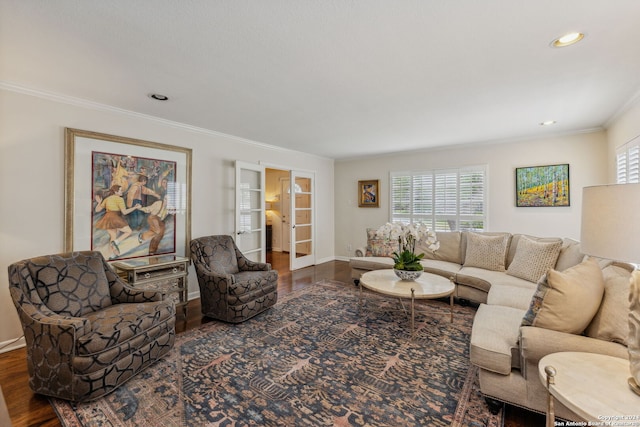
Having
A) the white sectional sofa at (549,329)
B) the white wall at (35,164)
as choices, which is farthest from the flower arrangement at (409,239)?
the white wall at (35,164)

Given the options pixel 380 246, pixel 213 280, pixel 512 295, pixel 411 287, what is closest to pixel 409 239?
pixel 411 287

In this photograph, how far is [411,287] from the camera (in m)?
2.96

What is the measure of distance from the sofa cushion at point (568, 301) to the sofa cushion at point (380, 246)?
2916 millimetres

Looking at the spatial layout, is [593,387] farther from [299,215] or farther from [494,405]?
[299,215]

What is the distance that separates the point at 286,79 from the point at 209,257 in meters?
2.31

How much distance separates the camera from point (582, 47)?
6.35 ft

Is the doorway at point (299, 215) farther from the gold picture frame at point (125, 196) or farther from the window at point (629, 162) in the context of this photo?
the window at point (629, 162)

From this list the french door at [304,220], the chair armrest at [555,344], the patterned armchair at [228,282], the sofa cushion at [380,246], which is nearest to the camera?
the chair armrest at [555,344]

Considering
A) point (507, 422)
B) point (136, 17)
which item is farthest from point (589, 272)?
point (136, 17)

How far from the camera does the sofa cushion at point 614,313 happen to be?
1.51 m

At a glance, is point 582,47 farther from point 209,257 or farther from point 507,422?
point 209,257

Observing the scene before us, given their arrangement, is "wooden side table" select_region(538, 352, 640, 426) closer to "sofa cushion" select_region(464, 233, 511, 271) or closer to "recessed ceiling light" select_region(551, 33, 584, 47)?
"recessed ceiling light" select_region(551, 33, 584, 47)

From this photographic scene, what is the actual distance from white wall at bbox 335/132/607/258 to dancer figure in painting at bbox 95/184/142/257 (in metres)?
4.58

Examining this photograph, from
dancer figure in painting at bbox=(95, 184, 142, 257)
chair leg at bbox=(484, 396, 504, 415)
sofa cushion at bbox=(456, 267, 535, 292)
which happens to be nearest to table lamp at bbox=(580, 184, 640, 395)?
chair leg at bbox=(484, 396, 504, 415)
